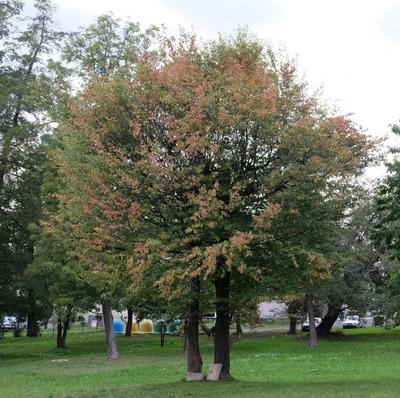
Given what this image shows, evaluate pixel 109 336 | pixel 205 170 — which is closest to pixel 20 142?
pixel 109 336

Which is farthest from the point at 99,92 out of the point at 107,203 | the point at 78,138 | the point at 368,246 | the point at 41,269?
the point at 368,246

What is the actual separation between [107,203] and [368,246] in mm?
20569

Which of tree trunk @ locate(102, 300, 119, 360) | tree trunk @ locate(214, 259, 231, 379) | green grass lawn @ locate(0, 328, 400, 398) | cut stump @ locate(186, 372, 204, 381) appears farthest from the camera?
tree trunk @ locate(102, 300, 119, 360)

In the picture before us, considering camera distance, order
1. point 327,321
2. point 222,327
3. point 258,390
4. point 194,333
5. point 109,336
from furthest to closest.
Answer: point 327,321 → point 109,336 → point 194,333 → point 222,327 → point 258,390

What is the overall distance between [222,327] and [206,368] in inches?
291

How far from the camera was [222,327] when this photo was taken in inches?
547

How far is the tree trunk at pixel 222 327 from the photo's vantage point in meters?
13.4

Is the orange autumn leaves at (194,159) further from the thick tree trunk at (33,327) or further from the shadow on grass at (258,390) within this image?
the thick tree trunk at (33,327)

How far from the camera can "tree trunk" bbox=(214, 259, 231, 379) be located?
13.4 meters

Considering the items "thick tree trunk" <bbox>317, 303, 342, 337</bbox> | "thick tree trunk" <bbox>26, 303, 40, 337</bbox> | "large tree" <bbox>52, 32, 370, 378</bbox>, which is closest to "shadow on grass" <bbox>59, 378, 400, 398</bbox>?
"large tree" <bbox>52, 32, 370, 378</bbox>

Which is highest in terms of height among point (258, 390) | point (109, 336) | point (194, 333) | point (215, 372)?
point (194, 333)

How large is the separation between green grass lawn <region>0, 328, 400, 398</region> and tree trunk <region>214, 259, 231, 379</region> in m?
0.73

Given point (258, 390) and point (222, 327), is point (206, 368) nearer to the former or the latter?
point (222, 327)

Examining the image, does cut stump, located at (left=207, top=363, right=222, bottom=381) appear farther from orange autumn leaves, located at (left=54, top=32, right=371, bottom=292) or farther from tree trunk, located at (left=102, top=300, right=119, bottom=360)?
tree trunk, located at (left=102, top=300, right=119, bottom=360)
